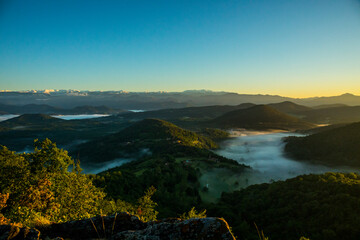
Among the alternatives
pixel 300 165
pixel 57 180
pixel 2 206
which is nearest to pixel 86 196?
pixel 57 180

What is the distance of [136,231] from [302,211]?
5667 centimetres

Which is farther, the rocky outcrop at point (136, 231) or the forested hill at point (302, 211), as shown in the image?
the forested hill at point (302, 211)

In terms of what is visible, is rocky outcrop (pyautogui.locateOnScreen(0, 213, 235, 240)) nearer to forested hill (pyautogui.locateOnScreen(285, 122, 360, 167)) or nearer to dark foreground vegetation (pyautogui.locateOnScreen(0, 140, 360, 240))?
dark foreground vegetation (pyautogui.locateOnScreen(0, 140, 360, 240))

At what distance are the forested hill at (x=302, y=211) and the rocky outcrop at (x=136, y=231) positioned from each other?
39.5m

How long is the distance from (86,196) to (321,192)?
208 feet

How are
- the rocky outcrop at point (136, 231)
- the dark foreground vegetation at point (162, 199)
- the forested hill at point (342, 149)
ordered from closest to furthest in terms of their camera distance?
the rocky outcrop at point (136, 231), the dark foreground vegetation at point (162, 199), the forested hill at point (342, 149)

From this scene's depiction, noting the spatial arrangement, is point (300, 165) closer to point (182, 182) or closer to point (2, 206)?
point (182, 182)

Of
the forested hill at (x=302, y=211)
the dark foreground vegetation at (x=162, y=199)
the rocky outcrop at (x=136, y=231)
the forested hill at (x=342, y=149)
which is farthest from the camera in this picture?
the forested hill at (x=342, y=149)

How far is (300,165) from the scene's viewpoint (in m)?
193

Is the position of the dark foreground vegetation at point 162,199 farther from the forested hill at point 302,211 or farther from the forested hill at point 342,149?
the forested hill at point 342,149

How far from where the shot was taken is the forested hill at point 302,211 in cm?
4272

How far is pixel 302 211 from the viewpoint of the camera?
52156 millimetres

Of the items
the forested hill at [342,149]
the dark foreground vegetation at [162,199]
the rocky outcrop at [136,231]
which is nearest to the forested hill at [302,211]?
the dark foreground vegetation at [162,199]

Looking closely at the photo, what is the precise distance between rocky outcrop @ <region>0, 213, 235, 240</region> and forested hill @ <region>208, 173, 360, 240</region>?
129ft
